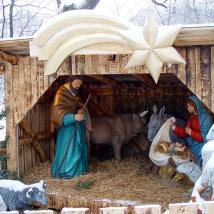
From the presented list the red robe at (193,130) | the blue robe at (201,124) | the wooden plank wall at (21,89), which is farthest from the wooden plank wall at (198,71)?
the wooden plank wall at (21,89)

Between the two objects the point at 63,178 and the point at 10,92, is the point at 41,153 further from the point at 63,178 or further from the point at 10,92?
the point at 10,92

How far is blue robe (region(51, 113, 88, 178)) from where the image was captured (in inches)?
290

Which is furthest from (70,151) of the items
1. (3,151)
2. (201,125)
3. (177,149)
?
(201,125)

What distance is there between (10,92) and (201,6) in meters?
10.1

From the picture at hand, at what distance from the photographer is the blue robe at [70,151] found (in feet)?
24.2

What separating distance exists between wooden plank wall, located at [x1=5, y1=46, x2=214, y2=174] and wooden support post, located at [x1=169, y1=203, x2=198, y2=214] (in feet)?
10.6

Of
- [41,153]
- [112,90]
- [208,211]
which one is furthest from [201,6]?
[208,211]

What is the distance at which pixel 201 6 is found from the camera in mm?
15578

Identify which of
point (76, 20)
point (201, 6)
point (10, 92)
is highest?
point (201, 6)

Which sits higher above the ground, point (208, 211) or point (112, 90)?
point (112, 90)

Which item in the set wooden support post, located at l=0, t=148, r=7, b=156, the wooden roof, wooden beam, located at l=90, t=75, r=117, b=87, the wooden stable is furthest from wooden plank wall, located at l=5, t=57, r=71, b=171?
wooden beam, located at l=90, t=75, r=117, b=87

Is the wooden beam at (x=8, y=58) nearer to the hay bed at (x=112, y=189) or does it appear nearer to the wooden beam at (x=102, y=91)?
the hay bed at (x=112, y=189)

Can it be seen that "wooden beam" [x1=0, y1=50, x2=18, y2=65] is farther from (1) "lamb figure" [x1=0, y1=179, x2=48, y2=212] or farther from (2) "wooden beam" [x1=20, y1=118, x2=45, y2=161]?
(1) "lamb figure" [x1=0, y1=179, x2=48, y2=212]

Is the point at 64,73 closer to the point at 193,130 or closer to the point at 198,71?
the point at 198,71
